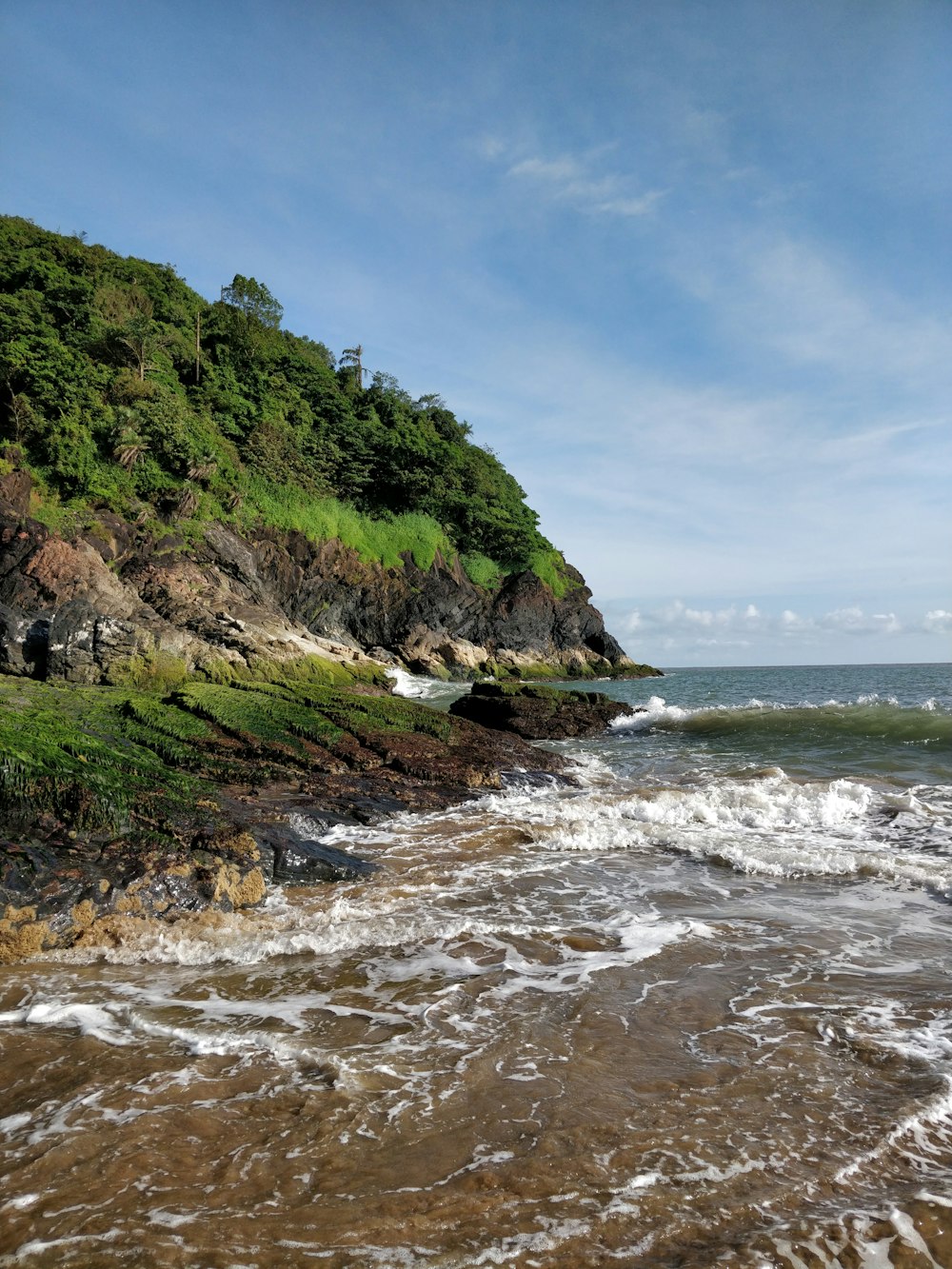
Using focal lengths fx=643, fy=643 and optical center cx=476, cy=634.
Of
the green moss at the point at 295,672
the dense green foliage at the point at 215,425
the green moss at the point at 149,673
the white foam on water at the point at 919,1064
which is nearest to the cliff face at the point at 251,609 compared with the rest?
the green moss at the point at 149,673

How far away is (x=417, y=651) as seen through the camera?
44562 millimetres

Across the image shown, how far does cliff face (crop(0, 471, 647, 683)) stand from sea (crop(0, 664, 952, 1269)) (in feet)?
39.4

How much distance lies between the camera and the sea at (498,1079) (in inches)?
97.4

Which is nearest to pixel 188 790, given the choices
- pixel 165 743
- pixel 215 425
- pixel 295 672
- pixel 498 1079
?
pixel 165 743

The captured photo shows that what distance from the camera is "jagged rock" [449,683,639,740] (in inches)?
843

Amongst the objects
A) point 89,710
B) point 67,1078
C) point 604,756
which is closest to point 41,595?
point 89,710

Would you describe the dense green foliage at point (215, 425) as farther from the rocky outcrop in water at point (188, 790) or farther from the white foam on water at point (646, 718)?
the white foam on water at point (646, 718)

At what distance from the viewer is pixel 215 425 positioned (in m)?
40.1

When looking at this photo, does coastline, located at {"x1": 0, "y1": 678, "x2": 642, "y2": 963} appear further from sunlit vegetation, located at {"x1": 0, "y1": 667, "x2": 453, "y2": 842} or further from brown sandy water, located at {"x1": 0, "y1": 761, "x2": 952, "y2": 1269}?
brown sandy water, located at {"x1": 0, "y1": 761, "x2": 952, "y2": 1269}

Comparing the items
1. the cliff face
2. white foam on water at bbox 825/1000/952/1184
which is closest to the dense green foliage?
the cliff face

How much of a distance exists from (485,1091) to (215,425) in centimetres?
4296

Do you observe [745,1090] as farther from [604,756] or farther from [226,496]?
[226,496]

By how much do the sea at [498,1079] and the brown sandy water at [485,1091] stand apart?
0.02 m

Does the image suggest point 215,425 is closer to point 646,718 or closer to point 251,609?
point 251,609
